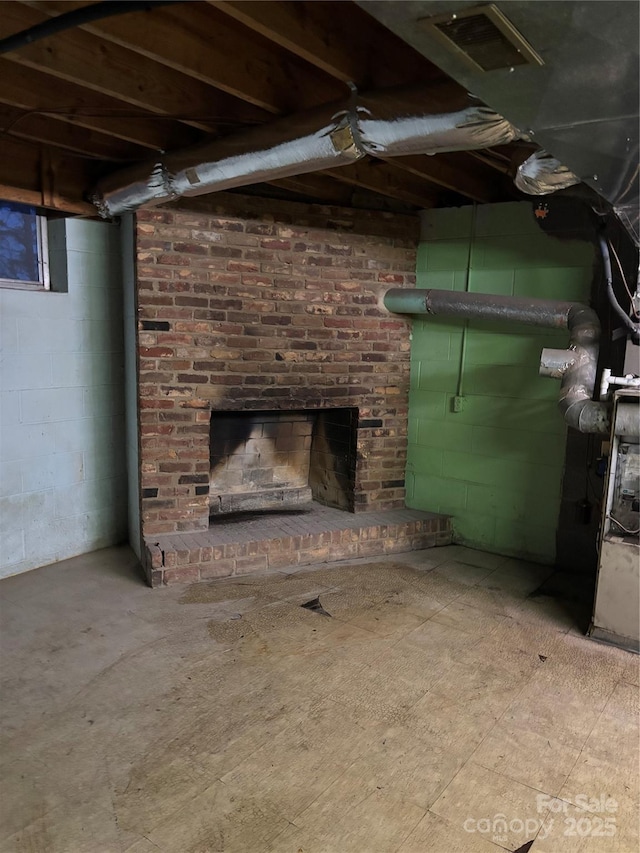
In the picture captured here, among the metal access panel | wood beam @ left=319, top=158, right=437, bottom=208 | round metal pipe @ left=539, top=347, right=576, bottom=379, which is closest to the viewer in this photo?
the metal access panel

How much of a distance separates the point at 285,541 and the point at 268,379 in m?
1.03

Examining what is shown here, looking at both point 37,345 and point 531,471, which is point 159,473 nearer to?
point 37,345

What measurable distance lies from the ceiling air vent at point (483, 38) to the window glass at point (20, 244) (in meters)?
3.03

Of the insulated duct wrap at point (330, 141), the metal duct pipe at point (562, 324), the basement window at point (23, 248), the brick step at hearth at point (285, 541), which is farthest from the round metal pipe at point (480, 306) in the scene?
the basement window at point (23, 248)

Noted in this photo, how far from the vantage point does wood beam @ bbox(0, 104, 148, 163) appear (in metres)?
2.64

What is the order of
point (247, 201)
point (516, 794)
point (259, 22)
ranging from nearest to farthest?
point (259, 22), point (516, 794), point (247, 201)

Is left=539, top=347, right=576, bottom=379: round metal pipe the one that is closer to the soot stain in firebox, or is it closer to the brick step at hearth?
the brick step at hearth

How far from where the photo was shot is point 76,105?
248 centimetres

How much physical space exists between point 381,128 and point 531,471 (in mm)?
2479

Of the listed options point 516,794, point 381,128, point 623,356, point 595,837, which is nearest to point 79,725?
point 516,794

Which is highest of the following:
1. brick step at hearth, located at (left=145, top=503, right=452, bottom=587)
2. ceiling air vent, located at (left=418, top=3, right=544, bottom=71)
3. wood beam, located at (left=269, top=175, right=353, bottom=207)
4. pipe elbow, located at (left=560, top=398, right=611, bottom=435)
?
wood beam, located at (left=269, top=175, right=353, bottom=207)

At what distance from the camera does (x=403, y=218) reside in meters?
4.05

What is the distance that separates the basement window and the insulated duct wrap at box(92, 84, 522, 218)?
35.2 inches

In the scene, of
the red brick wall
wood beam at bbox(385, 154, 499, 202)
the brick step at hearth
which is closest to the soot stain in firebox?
the brick step at hearth
